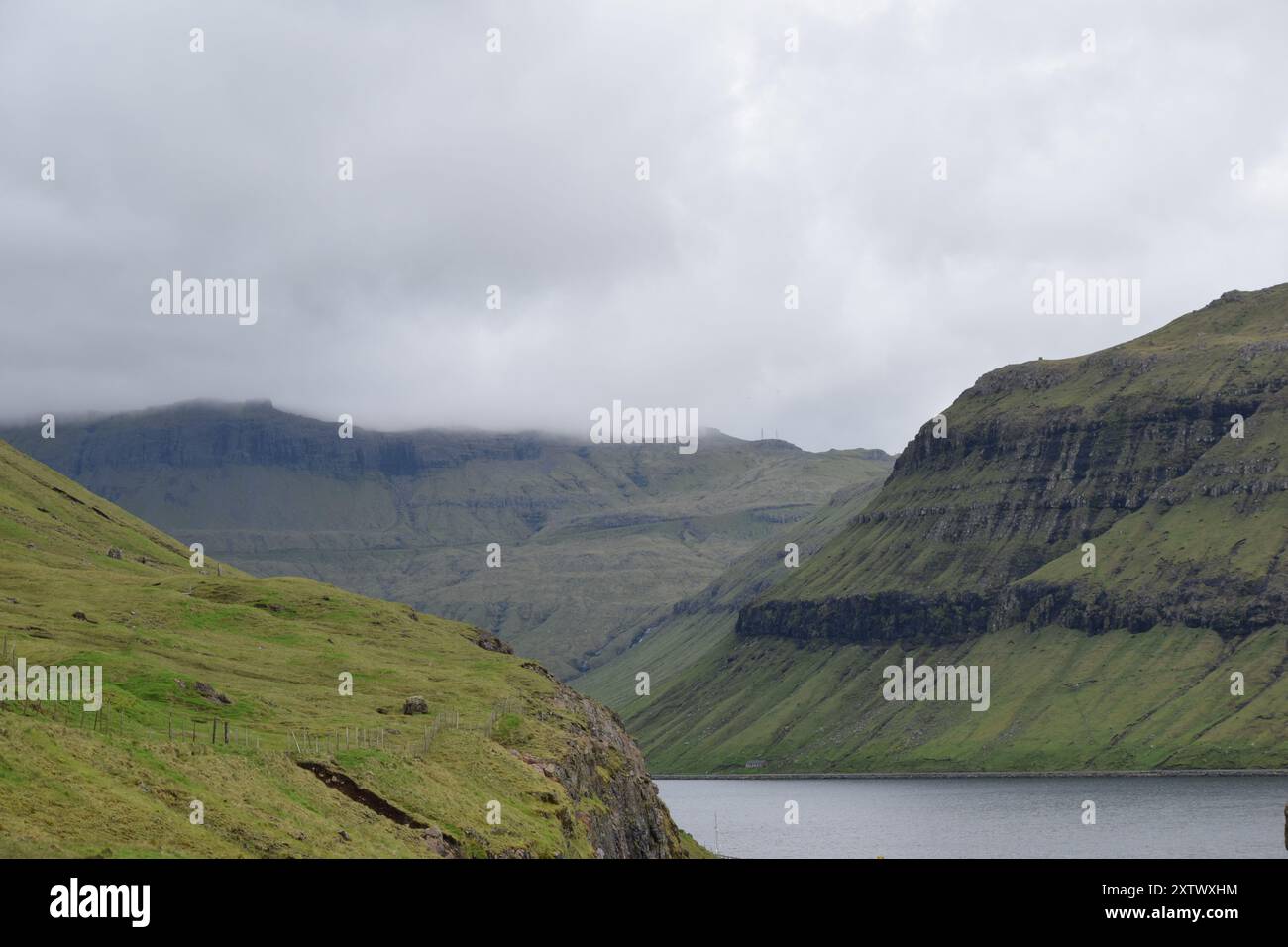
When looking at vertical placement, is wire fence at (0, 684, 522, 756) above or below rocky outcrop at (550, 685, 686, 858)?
above

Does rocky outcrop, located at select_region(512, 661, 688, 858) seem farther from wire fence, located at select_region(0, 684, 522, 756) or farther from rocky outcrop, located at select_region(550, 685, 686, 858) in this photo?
wire fence, located at select_region(0, 684, 522, 756)

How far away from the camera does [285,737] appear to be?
3777 inches

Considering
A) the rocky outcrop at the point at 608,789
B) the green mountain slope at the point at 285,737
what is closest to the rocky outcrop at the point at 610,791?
the rocky outcrop at the point at 608,789

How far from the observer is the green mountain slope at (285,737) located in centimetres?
5638

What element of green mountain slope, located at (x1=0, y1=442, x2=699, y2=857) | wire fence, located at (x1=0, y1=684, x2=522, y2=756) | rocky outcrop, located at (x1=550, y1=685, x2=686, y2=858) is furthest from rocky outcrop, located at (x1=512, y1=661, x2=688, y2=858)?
wire fence, located at (x1=0, y1=684, x2=522, y2=756)

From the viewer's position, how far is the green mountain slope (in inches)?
2219

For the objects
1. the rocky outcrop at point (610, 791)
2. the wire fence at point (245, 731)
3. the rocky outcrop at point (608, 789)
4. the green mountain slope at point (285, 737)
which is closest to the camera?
the green mountain slope at point (285, 737)

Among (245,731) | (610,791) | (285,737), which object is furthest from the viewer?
(610,791)

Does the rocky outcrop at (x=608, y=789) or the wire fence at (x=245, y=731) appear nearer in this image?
the wire fence at (x=245, y=731)

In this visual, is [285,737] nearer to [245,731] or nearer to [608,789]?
[245,731]

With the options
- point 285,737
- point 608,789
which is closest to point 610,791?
point 608,789

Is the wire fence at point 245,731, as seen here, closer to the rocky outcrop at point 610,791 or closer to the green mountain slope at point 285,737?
the green mountain slope at point 285,737
